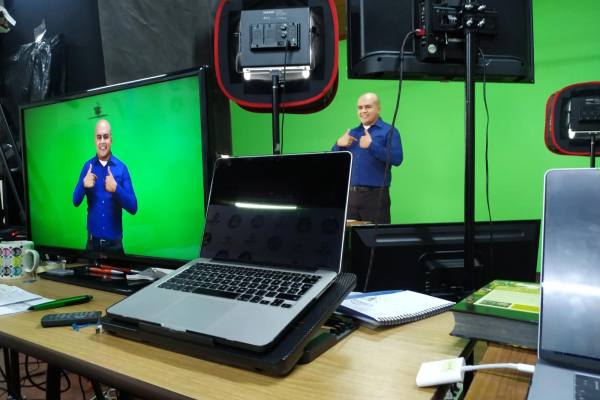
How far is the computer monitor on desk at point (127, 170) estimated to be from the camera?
0.87m

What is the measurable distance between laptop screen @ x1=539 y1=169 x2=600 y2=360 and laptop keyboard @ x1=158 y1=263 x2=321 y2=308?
29 centimetres

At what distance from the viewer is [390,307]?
0.68 m

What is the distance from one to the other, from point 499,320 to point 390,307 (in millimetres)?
187

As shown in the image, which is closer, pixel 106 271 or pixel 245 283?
pixel 245 283

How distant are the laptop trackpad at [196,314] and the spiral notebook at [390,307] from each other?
8.0 inches

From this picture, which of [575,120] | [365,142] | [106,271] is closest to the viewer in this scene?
[106,271]

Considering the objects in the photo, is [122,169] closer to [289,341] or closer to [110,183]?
[110,183]

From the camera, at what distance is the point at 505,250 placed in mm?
954

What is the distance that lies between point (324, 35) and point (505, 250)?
0.70 meters

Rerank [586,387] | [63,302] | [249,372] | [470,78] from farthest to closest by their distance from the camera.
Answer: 1. [470,78]
2. [63,302]
3. [249,372]
4. [586,387]

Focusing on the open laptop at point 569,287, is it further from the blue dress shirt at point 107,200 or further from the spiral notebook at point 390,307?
the blue dress shirt at point 107,200

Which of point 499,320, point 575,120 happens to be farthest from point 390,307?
point 575,120

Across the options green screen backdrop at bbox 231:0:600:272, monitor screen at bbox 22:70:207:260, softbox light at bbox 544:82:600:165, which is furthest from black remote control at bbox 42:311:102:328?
green screen backdrop at bbox 231:0:600:272

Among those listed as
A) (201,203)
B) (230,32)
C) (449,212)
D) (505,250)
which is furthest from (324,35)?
(449,212)
